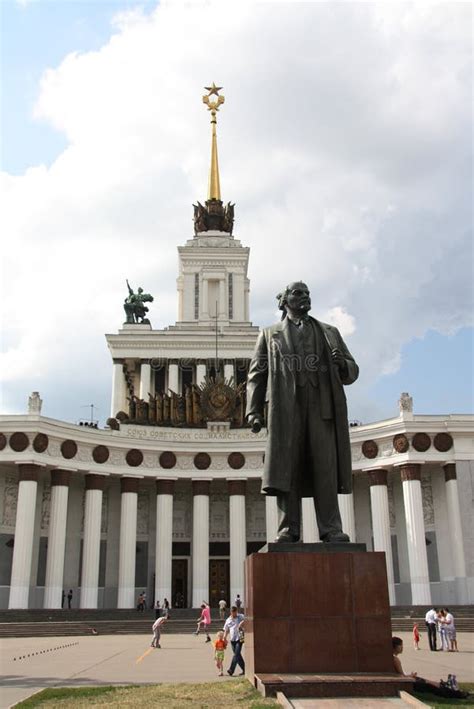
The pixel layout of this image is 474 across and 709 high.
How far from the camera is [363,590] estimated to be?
23.9 ft

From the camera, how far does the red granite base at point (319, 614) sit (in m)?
7.02

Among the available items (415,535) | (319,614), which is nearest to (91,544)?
(415,535)

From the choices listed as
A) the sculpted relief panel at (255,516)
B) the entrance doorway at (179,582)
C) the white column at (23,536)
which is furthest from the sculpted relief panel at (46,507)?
the sculpted relief panel at (255,516)

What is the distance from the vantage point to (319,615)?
23.5 ft

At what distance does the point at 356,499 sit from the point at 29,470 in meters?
16.4

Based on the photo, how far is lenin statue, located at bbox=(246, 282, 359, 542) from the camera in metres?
8.23

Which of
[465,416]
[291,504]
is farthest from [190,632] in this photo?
[291,504]

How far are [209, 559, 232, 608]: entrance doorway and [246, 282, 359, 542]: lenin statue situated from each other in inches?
1158

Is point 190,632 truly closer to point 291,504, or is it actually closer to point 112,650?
point 112,650

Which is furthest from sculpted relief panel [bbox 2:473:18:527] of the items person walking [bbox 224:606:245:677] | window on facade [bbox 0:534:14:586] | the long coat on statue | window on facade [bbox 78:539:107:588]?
the long coat on statue

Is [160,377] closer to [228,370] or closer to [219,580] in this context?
[228,370]

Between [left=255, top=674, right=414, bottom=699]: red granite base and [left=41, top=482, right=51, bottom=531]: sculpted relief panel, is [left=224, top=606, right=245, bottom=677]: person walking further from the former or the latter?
[left=41, top=482, right=51, bottom=531]: sculpted relief panel

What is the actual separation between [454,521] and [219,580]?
39.5 ft

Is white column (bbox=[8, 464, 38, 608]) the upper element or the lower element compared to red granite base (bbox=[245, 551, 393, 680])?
upper
